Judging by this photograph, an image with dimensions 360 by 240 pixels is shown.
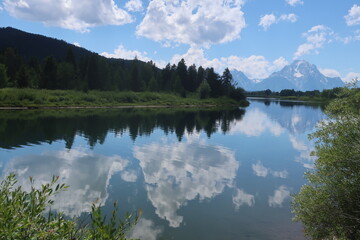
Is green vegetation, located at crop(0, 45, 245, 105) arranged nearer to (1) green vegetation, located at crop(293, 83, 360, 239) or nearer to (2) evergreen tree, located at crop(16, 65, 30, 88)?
(2) evergreen tree, located at crop(16, 65, 30, 88)

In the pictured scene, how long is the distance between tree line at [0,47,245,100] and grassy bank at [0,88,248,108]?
8176 millimetres

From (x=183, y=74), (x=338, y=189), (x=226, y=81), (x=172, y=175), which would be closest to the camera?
(x=338, y=189)

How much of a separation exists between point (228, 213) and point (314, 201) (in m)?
7.85

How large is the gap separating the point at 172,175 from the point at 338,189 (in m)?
19.1

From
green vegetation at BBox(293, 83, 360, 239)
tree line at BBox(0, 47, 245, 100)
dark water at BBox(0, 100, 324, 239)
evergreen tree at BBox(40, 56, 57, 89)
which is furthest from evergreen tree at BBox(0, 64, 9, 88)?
green vegetation at BBox(293, 83, 360, 239)

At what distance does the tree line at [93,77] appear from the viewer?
130 m

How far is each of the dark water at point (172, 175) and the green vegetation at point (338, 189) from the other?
3.14 m

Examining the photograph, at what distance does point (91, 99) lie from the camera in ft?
418

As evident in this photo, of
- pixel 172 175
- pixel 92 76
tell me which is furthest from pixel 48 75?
pixel 172 175

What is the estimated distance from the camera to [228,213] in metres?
23.2

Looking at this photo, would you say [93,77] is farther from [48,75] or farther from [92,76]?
[48,75]

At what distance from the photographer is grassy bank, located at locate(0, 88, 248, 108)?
98.9 m

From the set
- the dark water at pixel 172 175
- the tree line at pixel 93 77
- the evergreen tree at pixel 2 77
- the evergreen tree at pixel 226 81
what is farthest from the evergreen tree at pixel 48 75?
the evergreen tree at pixel 226 81

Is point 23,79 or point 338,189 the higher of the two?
point 23,79
